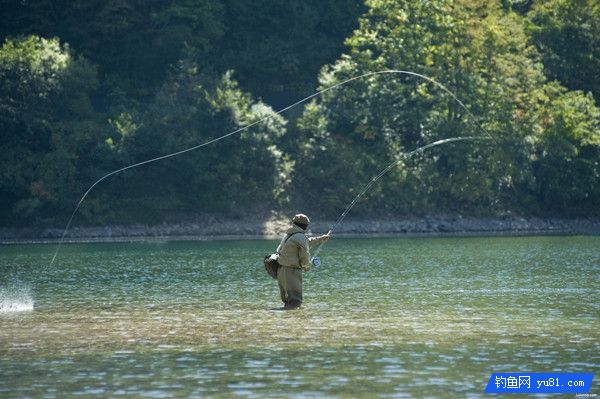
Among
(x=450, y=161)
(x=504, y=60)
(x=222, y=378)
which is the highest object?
(x=504, y=60)

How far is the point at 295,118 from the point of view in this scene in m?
80.9

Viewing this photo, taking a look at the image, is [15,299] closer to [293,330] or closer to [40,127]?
[293,330]

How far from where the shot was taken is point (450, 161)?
251 ft

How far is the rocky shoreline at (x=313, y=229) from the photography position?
7038 centimetres

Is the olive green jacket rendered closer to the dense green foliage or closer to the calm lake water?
the calm lake water

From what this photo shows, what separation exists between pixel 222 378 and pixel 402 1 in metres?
61.5

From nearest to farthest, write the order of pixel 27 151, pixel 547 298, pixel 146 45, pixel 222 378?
pixel 222 378
pixel 547 298
pixel 27 151
pixel 146 45

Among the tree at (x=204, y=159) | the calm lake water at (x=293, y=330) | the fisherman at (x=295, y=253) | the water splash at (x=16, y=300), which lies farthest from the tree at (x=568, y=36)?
the fisherman at (x=295, y=253)

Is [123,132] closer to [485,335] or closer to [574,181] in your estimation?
[574,181]

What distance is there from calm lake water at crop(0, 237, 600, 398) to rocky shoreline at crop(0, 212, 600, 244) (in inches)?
1058

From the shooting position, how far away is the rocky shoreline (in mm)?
70375

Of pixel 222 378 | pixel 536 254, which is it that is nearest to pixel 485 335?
pixel 222 378

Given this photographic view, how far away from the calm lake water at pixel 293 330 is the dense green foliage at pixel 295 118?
29622 millimetres

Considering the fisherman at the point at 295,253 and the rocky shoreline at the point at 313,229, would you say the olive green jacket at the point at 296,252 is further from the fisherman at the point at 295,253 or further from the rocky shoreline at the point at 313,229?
the rocky shoreline at the point at 313,229
